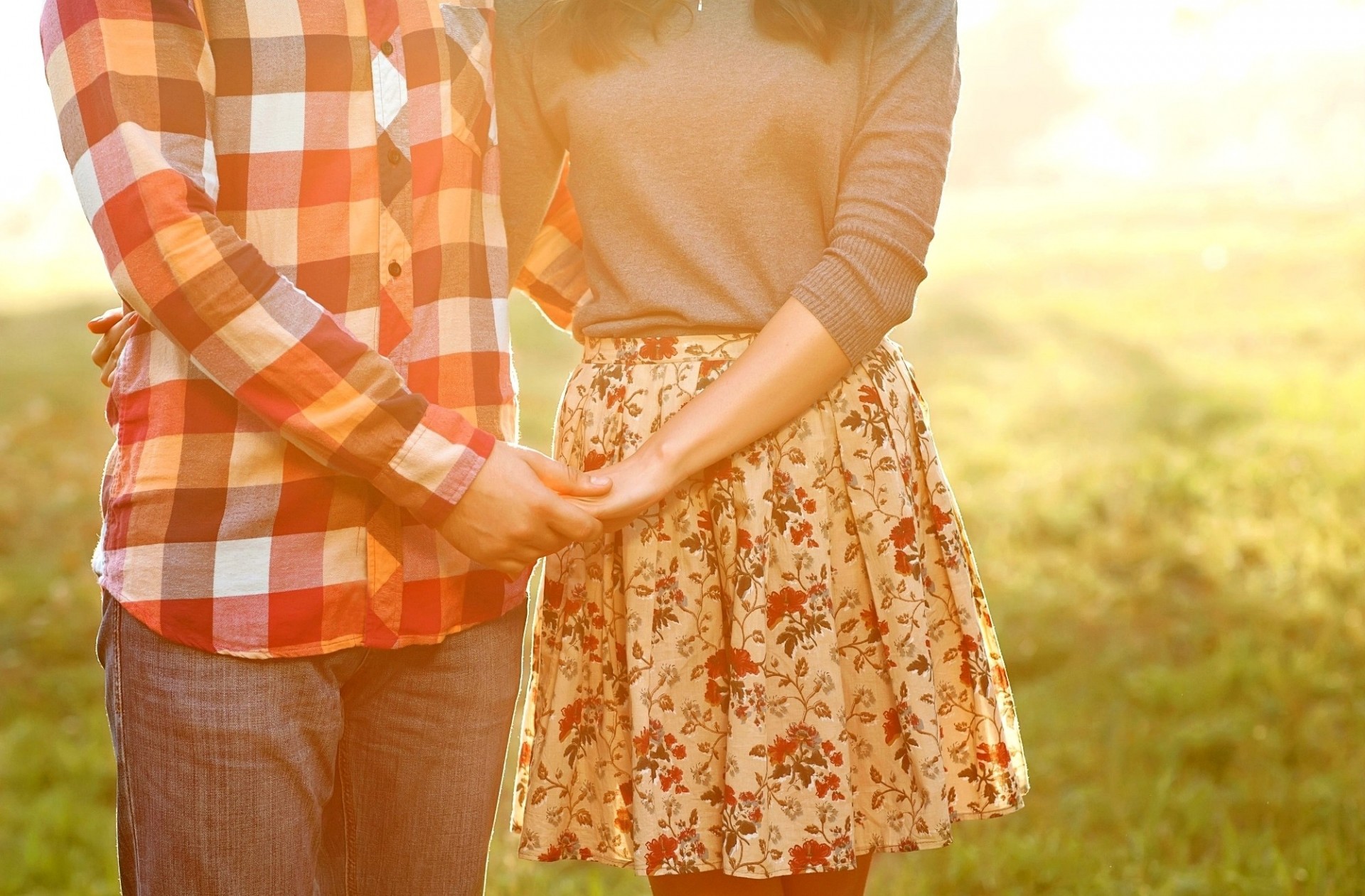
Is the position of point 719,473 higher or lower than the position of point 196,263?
lower

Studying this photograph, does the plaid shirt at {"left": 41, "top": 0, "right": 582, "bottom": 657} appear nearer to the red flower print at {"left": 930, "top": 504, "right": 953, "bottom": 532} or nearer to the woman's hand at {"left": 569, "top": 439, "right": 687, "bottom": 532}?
the woman's hand at {"left": 569, "top": 439, "right": 687, "bottom": 532}

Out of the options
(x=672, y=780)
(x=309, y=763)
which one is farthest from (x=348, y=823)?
(x=672, y=780)

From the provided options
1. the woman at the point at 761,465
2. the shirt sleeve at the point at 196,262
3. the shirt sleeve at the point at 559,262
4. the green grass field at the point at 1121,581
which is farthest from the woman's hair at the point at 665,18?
the green grass field at the point at 1121,581

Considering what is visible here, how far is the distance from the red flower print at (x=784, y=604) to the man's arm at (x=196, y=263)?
0.43 m

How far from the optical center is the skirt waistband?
162 cm

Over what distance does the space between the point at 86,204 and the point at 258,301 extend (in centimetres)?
22

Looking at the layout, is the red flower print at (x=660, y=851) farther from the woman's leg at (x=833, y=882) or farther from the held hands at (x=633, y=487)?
the held hands at (x=633, y=487)

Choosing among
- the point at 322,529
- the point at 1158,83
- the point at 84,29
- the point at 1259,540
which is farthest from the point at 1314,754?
the point at 1158,83

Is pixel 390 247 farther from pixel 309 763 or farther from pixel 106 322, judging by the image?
pixel 309 763

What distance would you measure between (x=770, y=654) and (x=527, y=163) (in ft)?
2.46

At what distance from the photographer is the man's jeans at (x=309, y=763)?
1400 millimetres

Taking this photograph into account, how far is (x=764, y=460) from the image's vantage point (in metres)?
1.59

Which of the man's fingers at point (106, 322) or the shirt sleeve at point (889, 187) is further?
the man's fingers at point (106, 322)

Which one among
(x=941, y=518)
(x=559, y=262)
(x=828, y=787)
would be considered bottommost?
(x=828, y=787)
